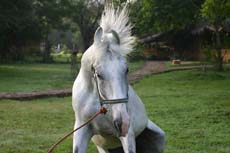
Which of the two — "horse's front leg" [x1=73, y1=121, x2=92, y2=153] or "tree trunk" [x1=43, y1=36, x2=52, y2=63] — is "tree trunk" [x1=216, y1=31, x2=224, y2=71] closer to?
"horse's front leg" [x1=73, y1=121, x2=92, y2=153]

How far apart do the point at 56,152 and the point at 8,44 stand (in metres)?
28.3

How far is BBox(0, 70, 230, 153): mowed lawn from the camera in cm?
625

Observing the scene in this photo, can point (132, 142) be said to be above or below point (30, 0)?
below

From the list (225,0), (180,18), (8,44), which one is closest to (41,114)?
(225,0)

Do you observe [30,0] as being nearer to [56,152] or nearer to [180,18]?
[180,18]

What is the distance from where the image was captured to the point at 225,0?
13750 mm

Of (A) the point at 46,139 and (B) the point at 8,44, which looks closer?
(A) the point at 46,139

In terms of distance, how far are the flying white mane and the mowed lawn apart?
2844mm

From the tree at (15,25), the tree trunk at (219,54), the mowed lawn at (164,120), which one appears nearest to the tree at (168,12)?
the tree trunk at (219,54)

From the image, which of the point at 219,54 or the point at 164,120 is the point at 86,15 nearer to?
the point at 219,54

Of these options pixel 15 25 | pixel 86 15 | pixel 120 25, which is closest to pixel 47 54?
pixel 86 15

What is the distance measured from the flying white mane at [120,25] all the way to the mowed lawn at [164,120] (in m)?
2.84

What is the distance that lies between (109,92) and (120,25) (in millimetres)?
743

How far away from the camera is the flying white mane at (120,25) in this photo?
3.36 meters
